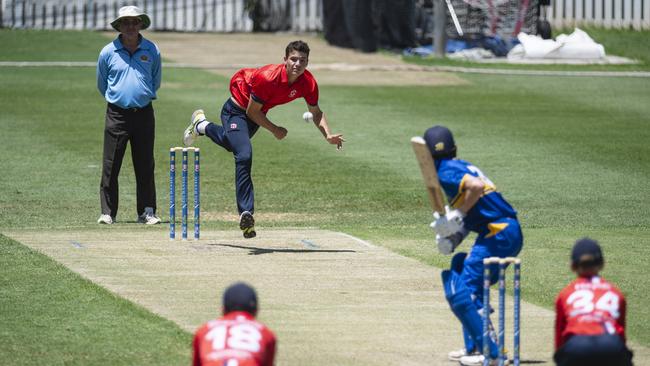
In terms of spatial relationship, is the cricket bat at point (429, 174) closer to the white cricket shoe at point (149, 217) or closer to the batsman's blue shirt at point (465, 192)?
the batsman's blue shirt at point (465, 192)

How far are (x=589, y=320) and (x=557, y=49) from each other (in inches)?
1005

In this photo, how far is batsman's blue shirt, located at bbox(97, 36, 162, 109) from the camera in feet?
49.1

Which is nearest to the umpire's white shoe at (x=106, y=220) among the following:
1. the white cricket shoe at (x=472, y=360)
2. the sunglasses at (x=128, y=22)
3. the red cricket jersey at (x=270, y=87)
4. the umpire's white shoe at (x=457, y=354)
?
the sunglasses at (x=128, y=22)

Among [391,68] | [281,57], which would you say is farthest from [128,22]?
[281,57]

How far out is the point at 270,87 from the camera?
1306cm

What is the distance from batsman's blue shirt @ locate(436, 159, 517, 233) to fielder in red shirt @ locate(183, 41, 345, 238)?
4.01 m

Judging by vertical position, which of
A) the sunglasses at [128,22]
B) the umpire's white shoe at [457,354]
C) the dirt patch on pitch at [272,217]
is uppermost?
the sunglasses at [128,22]

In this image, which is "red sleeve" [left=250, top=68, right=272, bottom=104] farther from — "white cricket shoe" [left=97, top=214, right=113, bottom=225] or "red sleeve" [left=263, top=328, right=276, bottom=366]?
"red sleeve" [left=263, top=328, right=276, bottom=366]

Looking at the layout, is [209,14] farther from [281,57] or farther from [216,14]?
[281,57]

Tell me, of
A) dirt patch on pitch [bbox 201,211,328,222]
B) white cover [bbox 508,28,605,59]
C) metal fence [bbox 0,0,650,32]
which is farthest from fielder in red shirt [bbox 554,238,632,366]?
metal fence [bbox 0,0,650,32]

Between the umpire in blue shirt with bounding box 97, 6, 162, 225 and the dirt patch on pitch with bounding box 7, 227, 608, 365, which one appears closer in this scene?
the dirt patch on pitch with bounding box 7, 227, 608, 365

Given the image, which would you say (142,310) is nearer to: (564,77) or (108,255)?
(108,255)

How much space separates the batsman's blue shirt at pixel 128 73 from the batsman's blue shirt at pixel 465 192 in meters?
6.61

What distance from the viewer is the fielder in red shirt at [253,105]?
1295 centimetres
